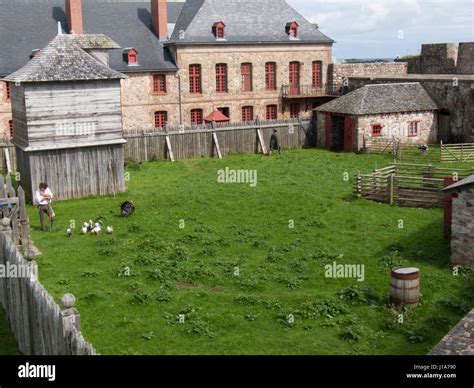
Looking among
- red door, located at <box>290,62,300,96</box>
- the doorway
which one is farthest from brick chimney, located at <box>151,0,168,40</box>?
the doorway

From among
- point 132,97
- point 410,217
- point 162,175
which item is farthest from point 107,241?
point 132,97

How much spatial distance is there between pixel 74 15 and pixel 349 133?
58.5 ft

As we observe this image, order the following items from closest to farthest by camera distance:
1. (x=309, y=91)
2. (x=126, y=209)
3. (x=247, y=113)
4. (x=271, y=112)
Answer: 1. (x=126, y=209)
2. (x=247, y=113)
3. (x=271, y=112)
4. (x=309, y=91)

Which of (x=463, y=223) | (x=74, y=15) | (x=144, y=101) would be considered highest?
(x=74, y=15)

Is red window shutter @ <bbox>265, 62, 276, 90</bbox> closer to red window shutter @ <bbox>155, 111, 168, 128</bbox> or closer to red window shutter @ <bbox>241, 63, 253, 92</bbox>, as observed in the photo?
red window shutter @ <bbox>241, 63, 253, 92</bbox>

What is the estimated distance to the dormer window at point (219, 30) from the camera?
1607 inches

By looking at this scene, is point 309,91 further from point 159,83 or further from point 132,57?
point 132,57

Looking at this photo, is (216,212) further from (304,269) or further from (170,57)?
(170,57)

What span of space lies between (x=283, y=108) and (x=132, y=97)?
10902mm

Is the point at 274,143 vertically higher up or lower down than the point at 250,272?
higher up

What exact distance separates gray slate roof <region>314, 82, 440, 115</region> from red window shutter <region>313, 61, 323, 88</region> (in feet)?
26.9

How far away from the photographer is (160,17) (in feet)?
134

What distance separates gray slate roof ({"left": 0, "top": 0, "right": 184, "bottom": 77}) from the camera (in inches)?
1439

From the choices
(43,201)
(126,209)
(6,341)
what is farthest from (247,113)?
(6,341)
